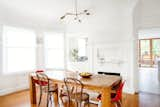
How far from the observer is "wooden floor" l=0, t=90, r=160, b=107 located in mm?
3855

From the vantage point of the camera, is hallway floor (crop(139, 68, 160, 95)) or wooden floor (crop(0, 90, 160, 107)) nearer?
wooden floor (crop(0, 90, 160, 107))

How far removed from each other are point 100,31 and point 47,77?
2.83 metres

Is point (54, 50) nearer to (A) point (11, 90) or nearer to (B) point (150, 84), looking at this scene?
(A) point (11, 90)

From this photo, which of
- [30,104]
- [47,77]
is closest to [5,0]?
[47,77]

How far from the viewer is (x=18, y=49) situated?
534cm

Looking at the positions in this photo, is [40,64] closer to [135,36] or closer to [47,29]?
[47,29]

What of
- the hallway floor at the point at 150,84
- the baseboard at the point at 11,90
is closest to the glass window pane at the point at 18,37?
the baseboard at the point at 11,90

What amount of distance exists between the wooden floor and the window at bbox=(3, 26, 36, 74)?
941 millimetres

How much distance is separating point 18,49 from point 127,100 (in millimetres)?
4012

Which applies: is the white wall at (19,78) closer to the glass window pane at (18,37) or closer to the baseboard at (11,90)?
the baseboard at (11,90)

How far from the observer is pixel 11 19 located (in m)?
5.01

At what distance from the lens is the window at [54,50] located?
6.30m

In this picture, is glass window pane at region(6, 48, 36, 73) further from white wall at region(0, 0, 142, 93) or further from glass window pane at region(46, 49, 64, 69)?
glass window pane at region(46, 49, 64, 69)

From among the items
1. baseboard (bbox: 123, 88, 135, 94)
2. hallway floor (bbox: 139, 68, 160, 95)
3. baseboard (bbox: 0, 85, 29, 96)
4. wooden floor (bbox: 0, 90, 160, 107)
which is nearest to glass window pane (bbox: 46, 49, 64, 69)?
baseboard (bbox: 0, 85, 29, 96)
